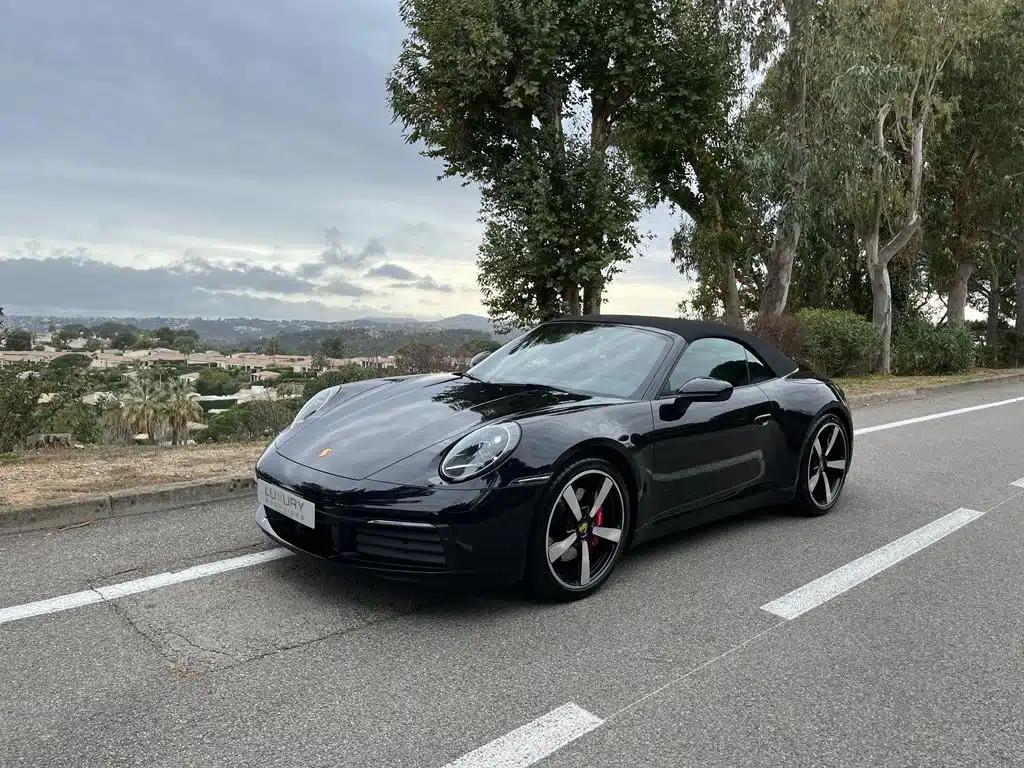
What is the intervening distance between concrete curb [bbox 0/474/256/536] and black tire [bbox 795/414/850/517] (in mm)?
3697

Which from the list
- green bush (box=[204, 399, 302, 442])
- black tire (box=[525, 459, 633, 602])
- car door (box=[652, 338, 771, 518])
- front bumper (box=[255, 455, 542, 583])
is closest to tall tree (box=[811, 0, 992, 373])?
car door (box=[652, 338, 771, 518])

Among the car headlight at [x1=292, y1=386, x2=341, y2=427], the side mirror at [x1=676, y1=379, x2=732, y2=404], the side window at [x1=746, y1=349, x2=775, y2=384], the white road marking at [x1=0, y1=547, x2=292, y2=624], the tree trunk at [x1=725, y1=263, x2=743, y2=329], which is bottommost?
the white road marking at [x1=0, y1=547, x2=292, y2=624]

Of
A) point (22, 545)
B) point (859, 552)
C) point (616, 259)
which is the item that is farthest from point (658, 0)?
point (22, 545)

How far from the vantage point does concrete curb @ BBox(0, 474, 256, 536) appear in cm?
450

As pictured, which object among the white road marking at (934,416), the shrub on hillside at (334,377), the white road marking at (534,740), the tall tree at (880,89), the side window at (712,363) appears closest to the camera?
the white road marking at (534,740)

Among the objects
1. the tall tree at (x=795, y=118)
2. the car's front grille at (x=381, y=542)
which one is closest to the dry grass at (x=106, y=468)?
the car's front grille at (x=381, y=542)

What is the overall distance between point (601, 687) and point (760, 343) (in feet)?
9.89

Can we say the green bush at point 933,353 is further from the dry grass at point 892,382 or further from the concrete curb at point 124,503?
the concrete curb at point 124,503

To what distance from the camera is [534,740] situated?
99.1 inches

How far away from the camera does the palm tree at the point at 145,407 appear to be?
126 ft

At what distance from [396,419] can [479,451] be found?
63 cm

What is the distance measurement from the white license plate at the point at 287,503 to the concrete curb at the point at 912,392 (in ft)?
35.2

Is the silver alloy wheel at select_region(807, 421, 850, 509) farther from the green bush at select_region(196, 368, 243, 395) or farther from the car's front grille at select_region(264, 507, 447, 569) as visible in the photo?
the green bush at select_region(196, 368, 243, 395)

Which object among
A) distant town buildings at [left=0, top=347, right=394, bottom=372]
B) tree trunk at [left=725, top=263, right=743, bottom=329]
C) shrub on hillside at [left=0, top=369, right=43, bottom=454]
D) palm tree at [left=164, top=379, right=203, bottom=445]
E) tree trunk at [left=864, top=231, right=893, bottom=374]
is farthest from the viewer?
palm tree at [left=164, top=379, right=203, bottom=445]
